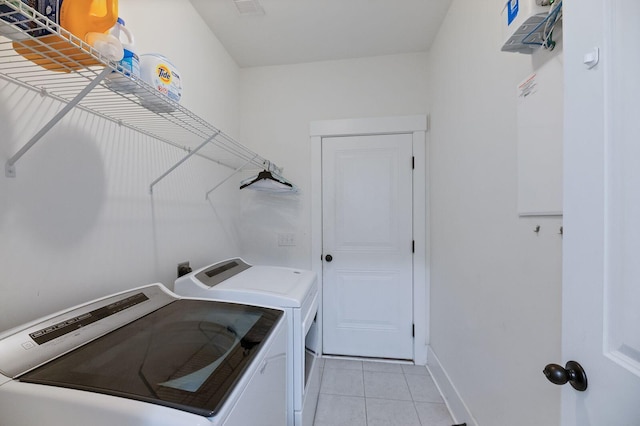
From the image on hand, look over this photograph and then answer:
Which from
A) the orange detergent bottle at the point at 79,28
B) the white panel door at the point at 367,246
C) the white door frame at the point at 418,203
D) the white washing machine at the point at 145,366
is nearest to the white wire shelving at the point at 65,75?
the orange detergent bottle at the point at 79,28

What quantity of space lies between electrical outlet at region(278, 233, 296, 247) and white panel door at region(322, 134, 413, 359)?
0.31 m

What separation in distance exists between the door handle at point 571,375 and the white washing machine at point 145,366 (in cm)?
80

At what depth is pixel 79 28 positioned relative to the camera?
0.67 m

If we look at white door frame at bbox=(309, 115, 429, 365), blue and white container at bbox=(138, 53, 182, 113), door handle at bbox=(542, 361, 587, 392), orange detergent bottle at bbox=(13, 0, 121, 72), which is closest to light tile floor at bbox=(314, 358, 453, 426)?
white door frame at bbox=(309, 115, 429, 365)

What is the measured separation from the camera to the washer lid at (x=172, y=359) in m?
0.59

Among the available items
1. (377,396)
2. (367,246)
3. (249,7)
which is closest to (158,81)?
(249,7)

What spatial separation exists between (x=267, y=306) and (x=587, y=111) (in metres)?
1.28

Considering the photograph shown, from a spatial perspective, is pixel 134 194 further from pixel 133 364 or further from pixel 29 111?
pixel 133 364

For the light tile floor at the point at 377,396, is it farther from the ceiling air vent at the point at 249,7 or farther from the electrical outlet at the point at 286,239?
the ceiling air vent at the point at 249,7

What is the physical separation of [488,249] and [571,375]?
0.79m

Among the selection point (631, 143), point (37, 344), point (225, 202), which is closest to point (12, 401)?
point (37, 344)

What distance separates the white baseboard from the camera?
59.6 inches

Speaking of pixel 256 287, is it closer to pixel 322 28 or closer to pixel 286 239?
pixel 286 239

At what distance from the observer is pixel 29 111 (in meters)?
0.83
